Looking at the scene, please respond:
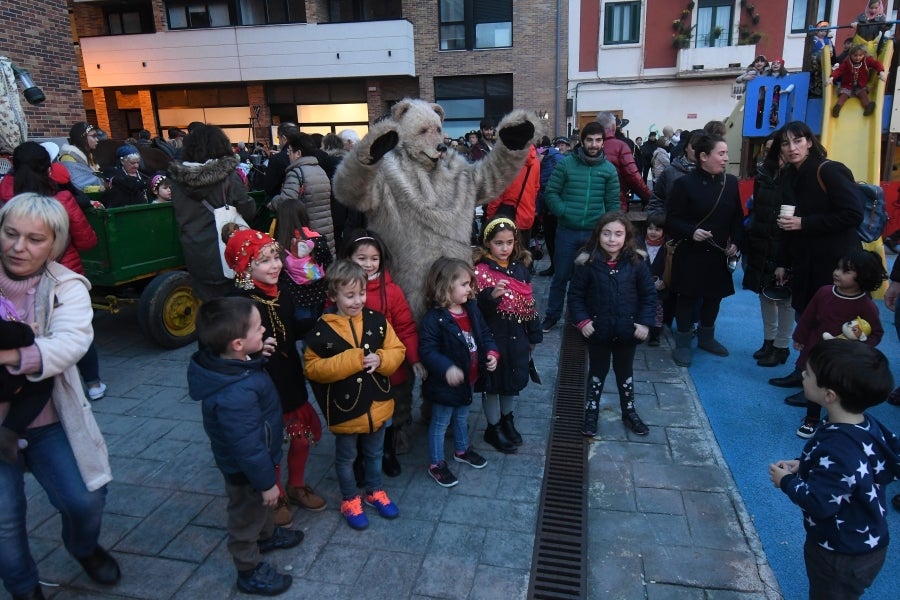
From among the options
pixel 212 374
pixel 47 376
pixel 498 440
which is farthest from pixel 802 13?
pixel 47 376

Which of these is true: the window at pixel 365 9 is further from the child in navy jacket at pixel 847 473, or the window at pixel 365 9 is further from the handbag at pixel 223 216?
the child in navy jacket at pixel 847 473

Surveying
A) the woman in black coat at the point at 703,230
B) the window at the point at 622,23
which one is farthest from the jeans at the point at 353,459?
the window at the point at 622,23

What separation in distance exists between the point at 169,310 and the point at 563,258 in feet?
12.3

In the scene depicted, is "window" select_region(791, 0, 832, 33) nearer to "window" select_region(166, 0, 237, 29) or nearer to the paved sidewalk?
"window" select_region(166, 0, 237, 29)

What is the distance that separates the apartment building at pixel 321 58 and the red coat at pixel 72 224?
16.0 m

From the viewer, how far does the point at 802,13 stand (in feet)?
58.7

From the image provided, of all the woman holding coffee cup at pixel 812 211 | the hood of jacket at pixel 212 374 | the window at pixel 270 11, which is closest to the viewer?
the hood of jacket at pixel 212 374

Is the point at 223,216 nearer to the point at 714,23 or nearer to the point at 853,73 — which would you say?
the point at 853,73

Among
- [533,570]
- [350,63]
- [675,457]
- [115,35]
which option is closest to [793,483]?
[533,570]

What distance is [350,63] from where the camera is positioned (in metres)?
18.8

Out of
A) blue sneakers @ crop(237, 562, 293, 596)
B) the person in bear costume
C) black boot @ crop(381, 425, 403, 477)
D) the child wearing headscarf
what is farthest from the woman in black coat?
blue sneakers @ crop(237, 562, 293, 596)

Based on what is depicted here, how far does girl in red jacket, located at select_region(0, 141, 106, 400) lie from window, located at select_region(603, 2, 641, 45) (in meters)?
18.1

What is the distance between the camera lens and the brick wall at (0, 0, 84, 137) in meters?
8.16

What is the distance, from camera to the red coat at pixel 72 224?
4109 millimetres
